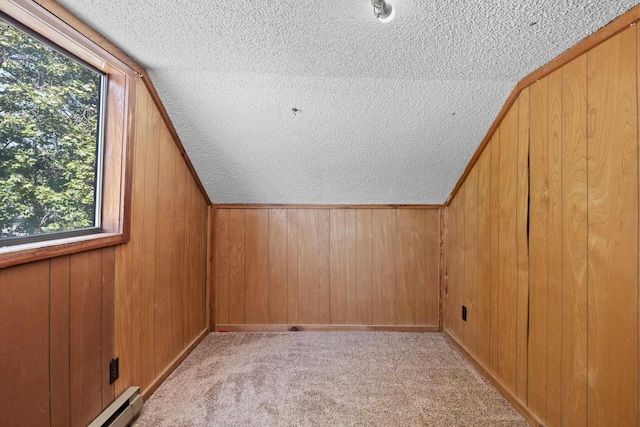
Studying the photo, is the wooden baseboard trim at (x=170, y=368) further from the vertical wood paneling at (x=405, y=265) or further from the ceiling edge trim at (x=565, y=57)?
the ceiling edge trim at (x=565, y=57)

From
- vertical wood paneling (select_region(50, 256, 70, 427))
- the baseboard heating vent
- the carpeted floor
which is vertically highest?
vertical wood paneling (select_region(50, 256, 70, 427))

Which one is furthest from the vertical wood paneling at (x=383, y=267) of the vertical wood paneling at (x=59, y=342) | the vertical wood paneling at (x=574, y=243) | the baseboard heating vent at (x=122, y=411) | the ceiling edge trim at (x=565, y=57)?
the vertical wood paneling at (x=59, y=342)

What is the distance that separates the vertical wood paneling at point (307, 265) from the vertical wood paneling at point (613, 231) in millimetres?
1697

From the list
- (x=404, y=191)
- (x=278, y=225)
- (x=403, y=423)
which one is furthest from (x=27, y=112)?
(x=404, y=191)

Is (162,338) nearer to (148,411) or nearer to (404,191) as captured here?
(148,411)

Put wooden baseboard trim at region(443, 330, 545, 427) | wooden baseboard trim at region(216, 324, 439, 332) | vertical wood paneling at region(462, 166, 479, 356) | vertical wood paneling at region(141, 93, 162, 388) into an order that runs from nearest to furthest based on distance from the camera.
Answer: wooden baseboard trim at region(443, 330, 545, 427) < vertical wood paneling at region(141, 93, 162, 388) < vertical wood paneling at region(462, 166, 479, 356) < wooden baseboard trim at region(216, 324, 439, 332)

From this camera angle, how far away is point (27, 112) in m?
1.02

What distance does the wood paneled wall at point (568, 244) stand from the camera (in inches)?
38.2

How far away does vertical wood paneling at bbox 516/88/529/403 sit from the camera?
145 cm

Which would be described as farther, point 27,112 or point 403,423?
point 403,423

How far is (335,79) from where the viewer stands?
5.02 ft

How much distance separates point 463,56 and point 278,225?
1.69 meters

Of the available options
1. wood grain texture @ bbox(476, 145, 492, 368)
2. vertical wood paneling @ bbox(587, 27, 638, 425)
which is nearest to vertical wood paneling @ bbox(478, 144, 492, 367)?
wood grain texture @ bbox(476, 145, 492, 368)

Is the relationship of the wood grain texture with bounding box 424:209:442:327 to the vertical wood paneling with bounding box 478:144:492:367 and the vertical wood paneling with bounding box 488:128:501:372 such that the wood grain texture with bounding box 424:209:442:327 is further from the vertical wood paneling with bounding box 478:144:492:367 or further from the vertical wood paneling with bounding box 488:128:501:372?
the vertical wood paneling with bounding box 488:128:501:372
